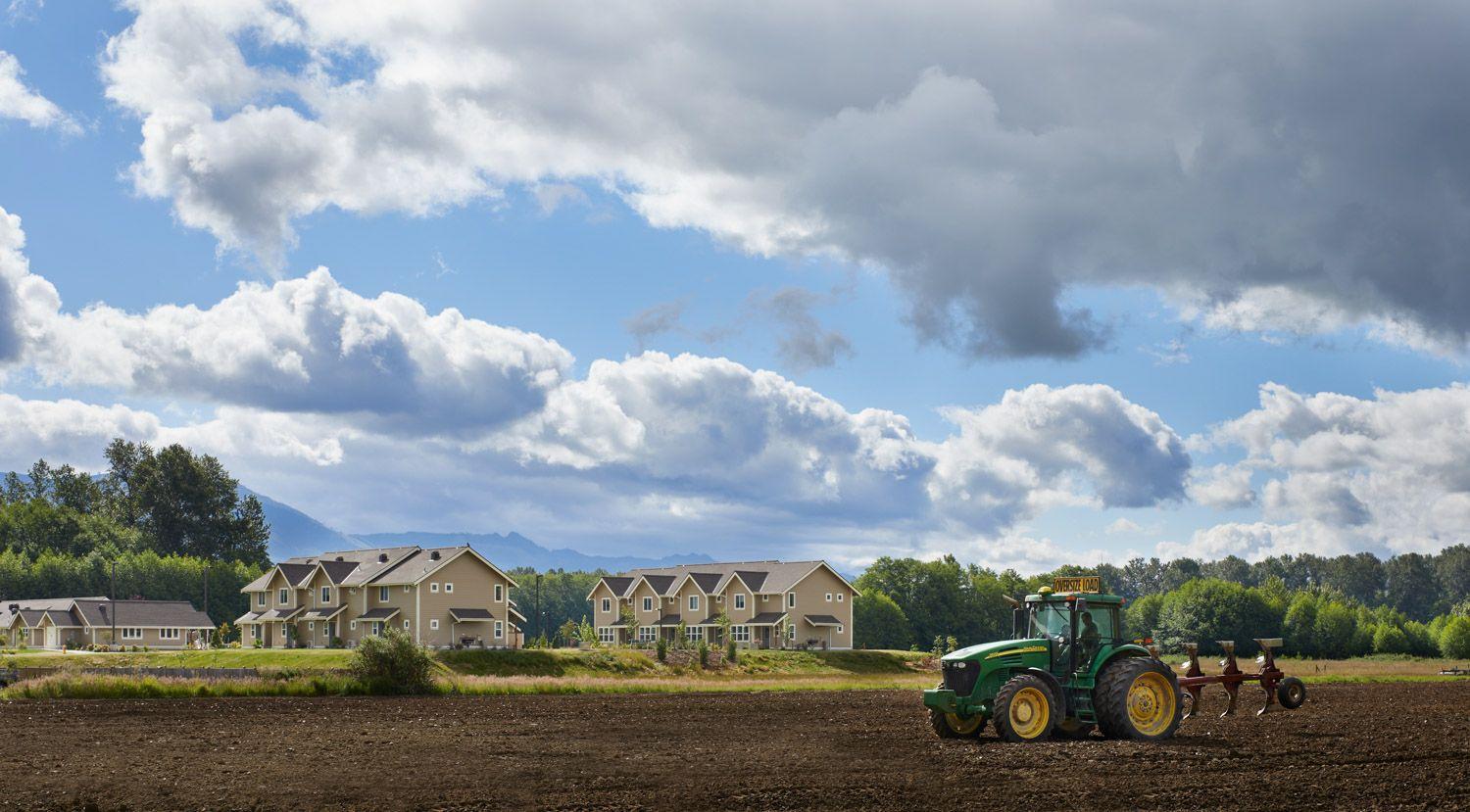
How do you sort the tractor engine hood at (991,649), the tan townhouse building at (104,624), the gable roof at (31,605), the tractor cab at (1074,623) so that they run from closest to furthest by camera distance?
the tractor engine hood at (991,649)
the tractor cab at (1074,623)
the tan townhouse building at (104,624)
the gable roof at (31,605)

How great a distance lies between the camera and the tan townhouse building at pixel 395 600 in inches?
3561

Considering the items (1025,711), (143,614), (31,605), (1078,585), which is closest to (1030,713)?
(1025,711)

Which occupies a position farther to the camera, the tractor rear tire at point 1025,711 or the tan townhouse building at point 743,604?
the tan townhouse building at point 743,604

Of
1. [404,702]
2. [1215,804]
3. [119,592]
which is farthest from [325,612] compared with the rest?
[1215,804]

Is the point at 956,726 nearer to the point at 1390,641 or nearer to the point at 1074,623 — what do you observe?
the point at 1074,623

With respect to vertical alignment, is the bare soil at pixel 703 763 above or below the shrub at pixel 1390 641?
above

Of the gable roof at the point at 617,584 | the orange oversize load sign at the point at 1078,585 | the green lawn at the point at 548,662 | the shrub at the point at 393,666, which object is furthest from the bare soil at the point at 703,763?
the gable roof at the point at 617,584

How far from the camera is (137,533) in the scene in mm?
151375

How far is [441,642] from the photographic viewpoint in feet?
296

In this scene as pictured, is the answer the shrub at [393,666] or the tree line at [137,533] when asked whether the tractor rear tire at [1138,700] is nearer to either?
the shrub at [393,666]

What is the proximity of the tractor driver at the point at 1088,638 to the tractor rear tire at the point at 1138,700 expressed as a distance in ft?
1.43

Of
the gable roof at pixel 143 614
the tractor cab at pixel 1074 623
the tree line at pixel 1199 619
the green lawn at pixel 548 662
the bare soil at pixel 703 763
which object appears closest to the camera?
the bare soil at pixel 703 763

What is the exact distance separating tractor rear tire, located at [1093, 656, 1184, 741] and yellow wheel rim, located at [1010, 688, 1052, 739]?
1.19m

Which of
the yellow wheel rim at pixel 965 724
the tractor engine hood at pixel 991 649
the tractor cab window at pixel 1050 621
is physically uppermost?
the tractor cab window at pixel 1050 621
